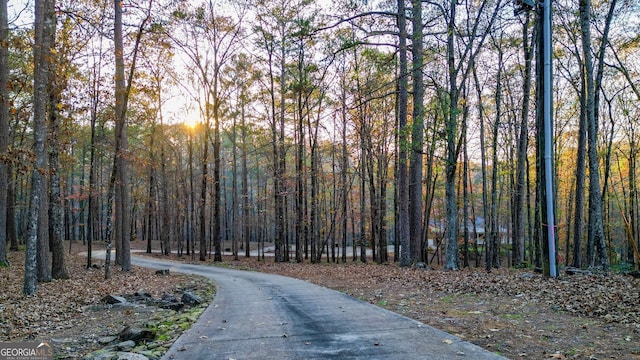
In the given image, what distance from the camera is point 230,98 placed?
28.5m

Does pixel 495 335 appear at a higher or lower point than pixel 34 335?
higher

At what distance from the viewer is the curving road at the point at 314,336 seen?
4582 millimetres

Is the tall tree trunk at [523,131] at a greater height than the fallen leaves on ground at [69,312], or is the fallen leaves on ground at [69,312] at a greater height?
the tall tree trunk at [523,131]

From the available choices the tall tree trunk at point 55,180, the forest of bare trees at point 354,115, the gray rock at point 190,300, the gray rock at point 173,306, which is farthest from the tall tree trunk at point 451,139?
the tall tree trunk at point 55,180

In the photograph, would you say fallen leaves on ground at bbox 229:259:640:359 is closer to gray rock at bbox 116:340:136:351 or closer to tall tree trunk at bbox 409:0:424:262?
gray rock at bbox 116:340:136:351

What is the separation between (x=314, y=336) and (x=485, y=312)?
3.19 metres

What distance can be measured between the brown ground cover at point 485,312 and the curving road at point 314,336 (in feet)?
1.75

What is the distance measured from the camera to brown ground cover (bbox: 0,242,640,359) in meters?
4.91

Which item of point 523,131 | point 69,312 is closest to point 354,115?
point 523,131

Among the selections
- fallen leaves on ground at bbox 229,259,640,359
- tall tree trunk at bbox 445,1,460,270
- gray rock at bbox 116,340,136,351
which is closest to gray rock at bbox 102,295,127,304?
gray rock at bbox 116,340,136,351

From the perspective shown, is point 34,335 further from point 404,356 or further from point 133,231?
point 133,231

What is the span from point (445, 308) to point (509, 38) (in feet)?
60.7

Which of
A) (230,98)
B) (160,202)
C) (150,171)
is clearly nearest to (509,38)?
(230,98)

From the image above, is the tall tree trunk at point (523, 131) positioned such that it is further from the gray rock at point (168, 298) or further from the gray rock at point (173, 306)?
the gray rock at point (168, 298)
